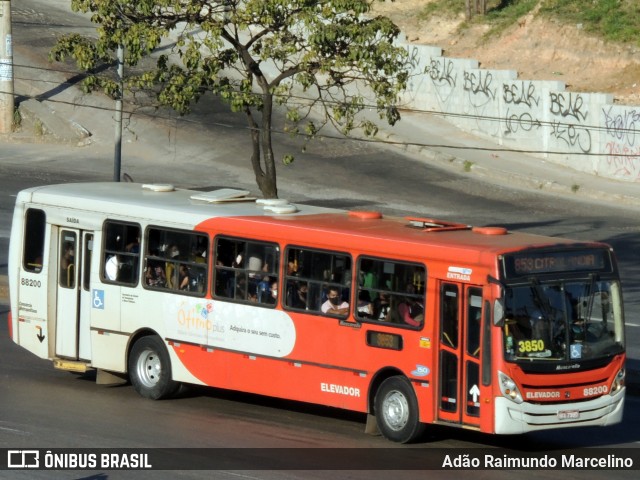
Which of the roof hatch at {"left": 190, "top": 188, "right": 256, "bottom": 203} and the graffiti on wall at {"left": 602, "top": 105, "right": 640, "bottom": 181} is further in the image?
the graffiti on wall at {"left": 602, "top": 105, "right": 640, "bottom": 181}

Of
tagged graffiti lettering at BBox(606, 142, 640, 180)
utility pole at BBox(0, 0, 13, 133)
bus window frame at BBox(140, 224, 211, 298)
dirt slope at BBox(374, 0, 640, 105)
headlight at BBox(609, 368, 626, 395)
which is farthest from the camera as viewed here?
utility pole at BBox(0, 0, 13, 133)

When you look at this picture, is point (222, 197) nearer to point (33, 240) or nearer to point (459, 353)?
point (33, 240)

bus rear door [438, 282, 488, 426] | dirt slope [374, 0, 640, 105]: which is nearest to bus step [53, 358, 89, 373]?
bus rear door [438, 282, 488, 426]

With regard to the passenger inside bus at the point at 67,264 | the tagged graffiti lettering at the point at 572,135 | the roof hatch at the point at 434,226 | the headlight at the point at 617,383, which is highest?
the tagged graffiti lettering at the point at 572,135

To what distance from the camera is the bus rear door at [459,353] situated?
12.7m

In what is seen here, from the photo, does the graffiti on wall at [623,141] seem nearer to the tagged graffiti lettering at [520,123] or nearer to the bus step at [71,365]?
the tagged graffiti lettering at [520,123]

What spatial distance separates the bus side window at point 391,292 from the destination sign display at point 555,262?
1.04 meters

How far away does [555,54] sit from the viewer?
38.3 metres

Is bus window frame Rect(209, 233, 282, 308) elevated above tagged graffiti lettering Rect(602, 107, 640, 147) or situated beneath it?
situated beneath

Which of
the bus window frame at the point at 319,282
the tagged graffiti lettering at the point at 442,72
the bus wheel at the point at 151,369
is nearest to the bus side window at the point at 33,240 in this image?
the bus wheel at the point at 151,369

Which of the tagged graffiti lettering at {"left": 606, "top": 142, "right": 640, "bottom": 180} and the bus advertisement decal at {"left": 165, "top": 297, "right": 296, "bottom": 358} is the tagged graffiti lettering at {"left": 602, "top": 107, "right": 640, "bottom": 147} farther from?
the bus advertisement decal at {"left": 165, "top": 297, "right": 296, "bottom": 358}

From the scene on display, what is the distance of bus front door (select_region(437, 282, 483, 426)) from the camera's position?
12703mm

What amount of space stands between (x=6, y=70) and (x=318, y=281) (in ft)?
85.4

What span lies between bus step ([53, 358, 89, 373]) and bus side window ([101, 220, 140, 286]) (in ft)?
3.90
